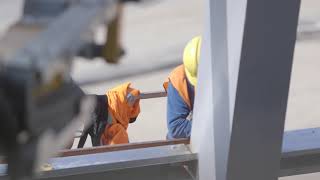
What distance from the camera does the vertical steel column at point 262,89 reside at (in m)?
1.97

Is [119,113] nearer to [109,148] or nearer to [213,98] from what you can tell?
[109,148]

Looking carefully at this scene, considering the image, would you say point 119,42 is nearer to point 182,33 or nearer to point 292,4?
point 292,4

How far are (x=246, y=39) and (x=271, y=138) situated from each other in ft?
1.27

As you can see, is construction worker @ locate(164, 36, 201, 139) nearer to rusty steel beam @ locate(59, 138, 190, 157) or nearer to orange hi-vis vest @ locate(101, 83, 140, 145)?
orange hi-vis vest @ locate(101, 83, 140, 145)

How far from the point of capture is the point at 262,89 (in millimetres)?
2068

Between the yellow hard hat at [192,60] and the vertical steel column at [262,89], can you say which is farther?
the yellow hard hat at [192,60]

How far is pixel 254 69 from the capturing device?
2.03 metres

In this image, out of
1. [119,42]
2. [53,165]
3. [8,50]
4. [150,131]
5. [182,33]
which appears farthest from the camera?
[182,33]

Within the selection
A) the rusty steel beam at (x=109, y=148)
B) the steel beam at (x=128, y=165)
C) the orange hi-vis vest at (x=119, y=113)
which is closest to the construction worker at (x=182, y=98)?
the orange hi-vis vest at (x=119, y=113)

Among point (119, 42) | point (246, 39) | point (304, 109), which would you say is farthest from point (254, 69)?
point (304, 109)

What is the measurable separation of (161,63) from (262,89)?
20.2 feet

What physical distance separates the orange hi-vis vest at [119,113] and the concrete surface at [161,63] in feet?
0.60

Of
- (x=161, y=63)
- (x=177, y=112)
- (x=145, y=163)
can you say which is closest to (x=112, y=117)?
(x=177, y=112)

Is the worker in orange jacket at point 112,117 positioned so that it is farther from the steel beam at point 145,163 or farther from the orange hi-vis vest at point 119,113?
the steel beam at point 145,163
